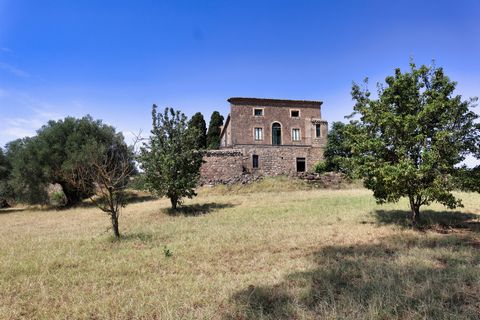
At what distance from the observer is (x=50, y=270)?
6.91 m

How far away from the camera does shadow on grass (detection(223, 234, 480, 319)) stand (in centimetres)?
422

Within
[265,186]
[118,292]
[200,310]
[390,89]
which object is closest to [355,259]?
[200,310]

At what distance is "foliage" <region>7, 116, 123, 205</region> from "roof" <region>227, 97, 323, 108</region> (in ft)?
51.9

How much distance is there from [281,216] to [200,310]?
9834 millimetres

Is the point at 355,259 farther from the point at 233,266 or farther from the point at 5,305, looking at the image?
the point at 5,305

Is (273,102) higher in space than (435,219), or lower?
higher

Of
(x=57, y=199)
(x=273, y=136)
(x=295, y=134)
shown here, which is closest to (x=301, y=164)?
(x=295, y=134)

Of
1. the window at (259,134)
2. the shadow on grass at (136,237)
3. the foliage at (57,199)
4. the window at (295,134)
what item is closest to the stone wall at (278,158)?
the window at (295,134)

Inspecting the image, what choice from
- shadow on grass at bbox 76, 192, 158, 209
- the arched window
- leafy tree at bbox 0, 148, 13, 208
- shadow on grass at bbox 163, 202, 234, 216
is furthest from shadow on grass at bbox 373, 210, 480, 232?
leafy tree at bbox 0, 148, 13, 208

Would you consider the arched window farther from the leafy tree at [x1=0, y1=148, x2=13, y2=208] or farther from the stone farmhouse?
the leafy tree at [x1=0, y1=148, x2=13, y2=208]

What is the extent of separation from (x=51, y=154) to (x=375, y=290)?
27.4 metres

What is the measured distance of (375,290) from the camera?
489 centimetres

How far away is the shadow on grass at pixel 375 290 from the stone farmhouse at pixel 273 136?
26177 millimetres

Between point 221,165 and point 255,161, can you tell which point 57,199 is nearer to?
point 221,165
